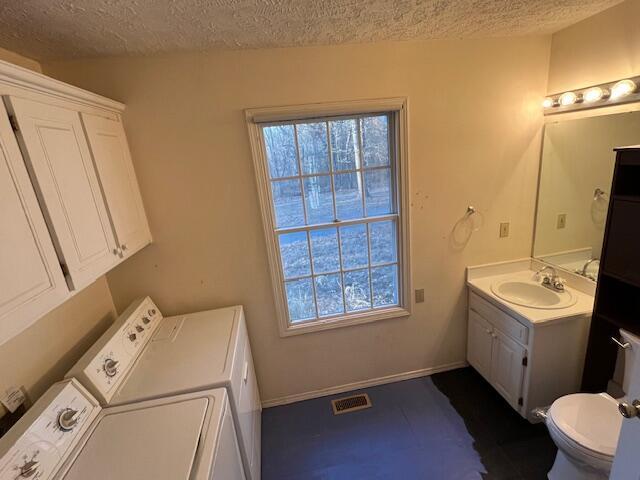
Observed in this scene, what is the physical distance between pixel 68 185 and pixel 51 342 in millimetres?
Result: 719

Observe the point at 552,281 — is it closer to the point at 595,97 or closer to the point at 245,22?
the point at 595,97

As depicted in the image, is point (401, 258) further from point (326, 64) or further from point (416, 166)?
point (326, 64)

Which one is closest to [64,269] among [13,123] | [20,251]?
[20,251]

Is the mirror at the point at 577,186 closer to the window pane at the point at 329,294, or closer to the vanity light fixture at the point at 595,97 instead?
the vanity light fixture at the point at 595,97

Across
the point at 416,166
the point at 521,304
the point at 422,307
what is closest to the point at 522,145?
the point at 416,166

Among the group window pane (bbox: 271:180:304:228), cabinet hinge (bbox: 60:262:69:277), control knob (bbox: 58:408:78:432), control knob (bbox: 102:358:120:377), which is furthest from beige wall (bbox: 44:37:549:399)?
control knob (bbox: 58:408:78:432)

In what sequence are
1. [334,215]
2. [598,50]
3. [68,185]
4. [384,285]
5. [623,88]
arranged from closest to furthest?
[68,185], [623,88], [598,50], [334,215], [384,285]

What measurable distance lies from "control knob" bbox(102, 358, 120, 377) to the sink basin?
2204mm

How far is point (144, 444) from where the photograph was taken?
3.55ft

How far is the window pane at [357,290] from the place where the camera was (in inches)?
86.7

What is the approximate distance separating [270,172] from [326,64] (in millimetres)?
697

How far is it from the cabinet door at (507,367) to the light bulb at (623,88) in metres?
1.47

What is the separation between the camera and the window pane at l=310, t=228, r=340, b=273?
6.82 ft

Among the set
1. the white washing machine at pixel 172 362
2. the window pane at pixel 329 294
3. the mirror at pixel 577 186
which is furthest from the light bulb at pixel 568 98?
the white washing machine at pixel 172 362
